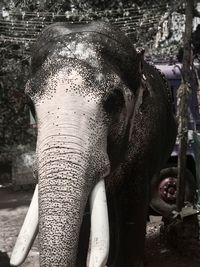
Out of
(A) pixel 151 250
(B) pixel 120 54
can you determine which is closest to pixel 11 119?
(A) pixel 151 250

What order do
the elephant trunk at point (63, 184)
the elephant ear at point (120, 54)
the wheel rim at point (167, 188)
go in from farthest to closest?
1. the wheel rim at point (167, 188)
2. the elephant ear at point (120, 54)
3. the elephant trunk at point (63, 184)

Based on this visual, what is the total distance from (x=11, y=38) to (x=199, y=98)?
3.61 m

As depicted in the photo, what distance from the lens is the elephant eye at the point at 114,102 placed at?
3.16 meters

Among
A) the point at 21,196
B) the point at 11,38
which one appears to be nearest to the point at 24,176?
the point at 21,196

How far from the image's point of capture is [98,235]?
2672 millimetres

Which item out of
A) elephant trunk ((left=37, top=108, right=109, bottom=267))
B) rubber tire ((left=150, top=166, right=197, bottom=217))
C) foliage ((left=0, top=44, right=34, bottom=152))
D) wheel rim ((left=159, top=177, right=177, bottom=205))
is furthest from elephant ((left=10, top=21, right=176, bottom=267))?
foliage ((left=0, top=44, right=34, bottom=152))

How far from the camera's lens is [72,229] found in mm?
2580

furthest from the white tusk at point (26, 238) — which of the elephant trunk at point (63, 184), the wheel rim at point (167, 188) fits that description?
the wheel rim at point (167, 188)

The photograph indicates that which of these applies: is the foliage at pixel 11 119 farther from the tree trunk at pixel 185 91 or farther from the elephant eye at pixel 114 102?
the elephant eye at pixel 114 102

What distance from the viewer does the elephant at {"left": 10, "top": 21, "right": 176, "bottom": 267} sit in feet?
8.69

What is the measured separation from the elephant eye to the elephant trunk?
29cm

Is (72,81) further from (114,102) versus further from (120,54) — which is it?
(120,54)

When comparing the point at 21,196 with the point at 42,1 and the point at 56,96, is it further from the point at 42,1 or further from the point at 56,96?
the point at 56,96

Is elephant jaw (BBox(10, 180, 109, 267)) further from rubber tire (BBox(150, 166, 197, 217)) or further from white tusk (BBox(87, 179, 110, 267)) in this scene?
rubber tire (BBox(150, 166, 197, 217))
